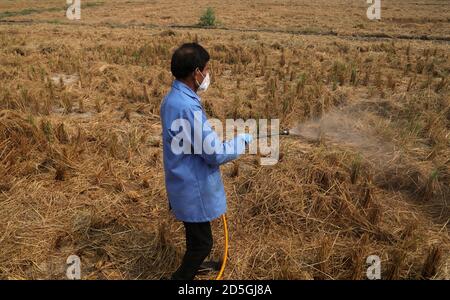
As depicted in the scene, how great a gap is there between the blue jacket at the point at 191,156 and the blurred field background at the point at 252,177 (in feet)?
3.05

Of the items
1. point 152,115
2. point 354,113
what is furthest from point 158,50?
point 354,113

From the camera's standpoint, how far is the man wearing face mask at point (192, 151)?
7.22 feet

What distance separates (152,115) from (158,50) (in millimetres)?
4886

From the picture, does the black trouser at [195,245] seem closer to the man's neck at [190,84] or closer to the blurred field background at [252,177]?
the blurred field background at [252,177]

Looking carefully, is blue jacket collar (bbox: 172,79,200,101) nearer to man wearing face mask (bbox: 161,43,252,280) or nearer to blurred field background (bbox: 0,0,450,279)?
man wearing face mask (bbox: 161,43,252,280)

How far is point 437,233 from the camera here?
10.9ft

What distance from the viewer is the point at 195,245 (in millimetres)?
2539

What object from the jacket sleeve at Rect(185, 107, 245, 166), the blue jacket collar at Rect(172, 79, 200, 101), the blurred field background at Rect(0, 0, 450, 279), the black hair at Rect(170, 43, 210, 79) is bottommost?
the blurred field background at Rect(0, 0, 450, 279)

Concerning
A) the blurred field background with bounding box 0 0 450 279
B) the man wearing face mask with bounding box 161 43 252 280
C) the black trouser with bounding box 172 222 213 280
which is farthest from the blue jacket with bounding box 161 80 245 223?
the blurred field background with bounding box 0 0 450 279

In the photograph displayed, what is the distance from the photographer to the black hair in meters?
2.21

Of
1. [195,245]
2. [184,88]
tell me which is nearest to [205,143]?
[184,88]

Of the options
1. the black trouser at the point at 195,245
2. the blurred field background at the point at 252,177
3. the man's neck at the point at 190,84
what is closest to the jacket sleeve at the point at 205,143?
the man's neck at the point at 190,84

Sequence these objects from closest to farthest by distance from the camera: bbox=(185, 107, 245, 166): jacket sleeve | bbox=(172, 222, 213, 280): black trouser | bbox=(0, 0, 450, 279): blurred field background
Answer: bbox=(185, 107, 245, 166): jacket sleeve
bbox=(172, 222, 213, 280): black trouser
bbox=(0, 0, 450, 279): blurred field background
